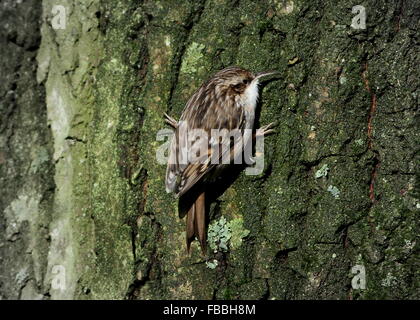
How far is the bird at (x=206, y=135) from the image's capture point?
267cm

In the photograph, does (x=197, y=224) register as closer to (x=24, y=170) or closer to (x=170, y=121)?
(x=170, y=121)

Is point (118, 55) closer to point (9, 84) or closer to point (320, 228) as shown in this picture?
point (9, 84)

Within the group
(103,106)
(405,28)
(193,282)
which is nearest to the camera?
(405,28)

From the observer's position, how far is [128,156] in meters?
2.79

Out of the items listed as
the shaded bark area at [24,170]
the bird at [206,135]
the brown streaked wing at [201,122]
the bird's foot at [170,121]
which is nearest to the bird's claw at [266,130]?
the bird at [206,135]

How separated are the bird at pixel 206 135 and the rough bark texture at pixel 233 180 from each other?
7cm

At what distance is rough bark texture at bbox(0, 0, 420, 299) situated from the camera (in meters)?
2.49

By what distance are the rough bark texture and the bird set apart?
0.22 feet

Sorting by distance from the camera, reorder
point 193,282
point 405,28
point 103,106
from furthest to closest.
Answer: point 103,106 < point 193,282 < point 405,28

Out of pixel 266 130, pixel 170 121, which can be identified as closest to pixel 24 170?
pixel 170 121

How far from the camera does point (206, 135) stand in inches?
114

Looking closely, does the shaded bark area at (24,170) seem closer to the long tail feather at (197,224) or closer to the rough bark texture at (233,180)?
the rough bark texture at (233,180)
